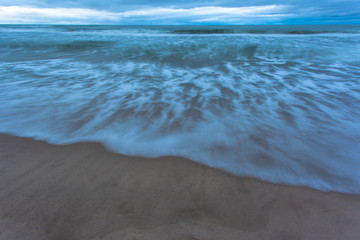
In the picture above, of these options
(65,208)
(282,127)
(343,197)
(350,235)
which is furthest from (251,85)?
(65,208)

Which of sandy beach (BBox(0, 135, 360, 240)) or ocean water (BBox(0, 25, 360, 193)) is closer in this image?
sandy beach (BBox(0, 135, 360, 240))

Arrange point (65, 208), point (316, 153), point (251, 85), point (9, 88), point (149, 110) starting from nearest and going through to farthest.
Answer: point (65, 208), point (316, 153), point (149, 110), point (9, 88), point (251, 85)

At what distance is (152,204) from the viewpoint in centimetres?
160

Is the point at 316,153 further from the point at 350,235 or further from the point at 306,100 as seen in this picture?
the point at 306,100

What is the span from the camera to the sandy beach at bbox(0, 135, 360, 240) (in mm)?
1385

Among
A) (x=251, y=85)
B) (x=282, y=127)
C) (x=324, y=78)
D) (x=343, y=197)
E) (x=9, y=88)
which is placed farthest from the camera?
(x=324, y=78)

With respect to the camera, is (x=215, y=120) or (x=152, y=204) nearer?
(x=152, y=204)

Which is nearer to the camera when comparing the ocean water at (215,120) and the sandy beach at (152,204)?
the sandy beach at (152,204)

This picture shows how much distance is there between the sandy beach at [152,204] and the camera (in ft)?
4.54

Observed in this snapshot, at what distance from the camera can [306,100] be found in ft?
12.5

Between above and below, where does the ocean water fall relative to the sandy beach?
below

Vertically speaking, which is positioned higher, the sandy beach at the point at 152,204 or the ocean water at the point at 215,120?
→ the sandy beach at the point at 152,204

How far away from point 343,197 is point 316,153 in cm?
66

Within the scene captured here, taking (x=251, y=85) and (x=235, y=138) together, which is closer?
(x=235, y=138)
